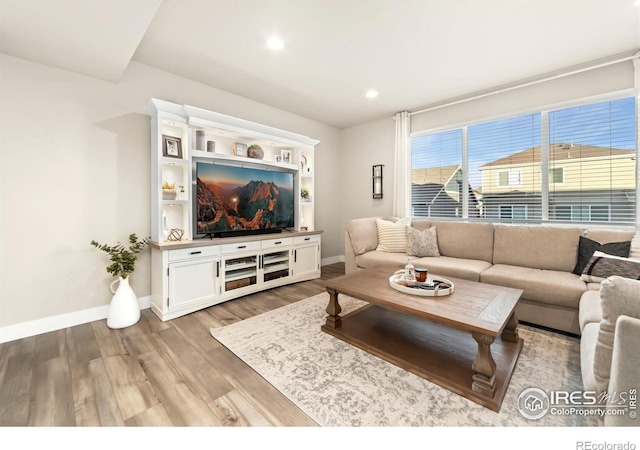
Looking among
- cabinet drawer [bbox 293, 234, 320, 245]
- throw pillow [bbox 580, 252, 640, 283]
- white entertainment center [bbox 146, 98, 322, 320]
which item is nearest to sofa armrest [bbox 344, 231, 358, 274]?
cabinet drawer [bbox 293, 234, 320, 245]

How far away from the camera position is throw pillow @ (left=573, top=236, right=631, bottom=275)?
2377mm

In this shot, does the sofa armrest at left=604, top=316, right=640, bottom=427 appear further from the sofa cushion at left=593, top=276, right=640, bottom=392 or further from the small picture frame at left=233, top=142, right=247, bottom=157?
the small picture frame at left=233, top=142, right=247, bottom=157

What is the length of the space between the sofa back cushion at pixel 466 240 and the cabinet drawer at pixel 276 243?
6.82 ft

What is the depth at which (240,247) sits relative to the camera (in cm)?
321

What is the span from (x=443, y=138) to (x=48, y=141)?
Result: 15.6 ft

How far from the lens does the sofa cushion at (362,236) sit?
3.75 metres

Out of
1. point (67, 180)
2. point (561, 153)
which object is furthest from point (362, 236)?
point (67, 180)

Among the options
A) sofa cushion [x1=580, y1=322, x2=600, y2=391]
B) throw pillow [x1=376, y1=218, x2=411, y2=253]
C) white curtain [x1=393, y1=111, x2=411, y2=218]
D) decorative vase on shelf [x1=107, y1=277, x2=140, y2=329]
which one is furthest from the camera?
white curtain [x1=393, y1=111, x2=411, y2=218]

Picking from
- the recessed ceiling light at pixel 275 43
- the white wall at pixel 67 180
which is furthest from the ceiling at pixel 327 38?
the white wall at pixel 67 180

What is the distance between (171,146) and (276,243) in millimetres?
1677

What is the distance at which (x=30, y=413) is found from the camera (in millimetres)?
1419

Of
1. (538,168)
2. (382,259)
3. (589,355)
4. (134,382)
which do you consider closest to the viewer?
(589,355)

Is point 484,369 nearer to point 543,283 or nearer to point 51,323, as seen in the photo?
point 543,283

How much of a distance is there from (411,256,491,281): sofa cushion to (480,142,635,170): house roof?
1.46 meters
